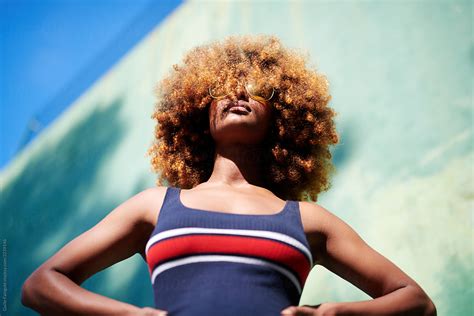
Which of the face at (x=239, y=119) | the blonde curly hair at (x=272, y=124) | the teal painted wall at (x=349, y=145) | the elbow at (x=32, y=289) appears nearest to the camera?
the elbow at (x=32, y=289)

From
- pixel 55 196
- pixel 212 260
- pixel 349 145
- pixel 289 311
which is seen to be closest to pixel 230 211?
pixel 212 260

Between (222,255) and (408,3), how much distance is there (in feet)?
5.49

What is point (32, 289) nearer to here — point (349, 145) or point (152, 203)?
point (152, 203)

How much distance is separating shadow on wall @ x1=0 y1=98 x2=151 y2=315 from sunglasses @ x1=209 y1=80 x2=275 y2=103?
0.98 meters

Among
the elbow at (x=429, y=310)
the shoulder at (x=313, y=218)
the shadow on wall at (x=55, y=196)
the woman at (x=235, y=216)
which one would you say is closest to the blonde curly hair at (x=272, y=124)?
the woman at (x=235, y=216)

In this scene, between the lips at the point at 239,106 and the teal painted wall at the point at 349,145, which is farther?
the teal painted wall at the point at 349,145

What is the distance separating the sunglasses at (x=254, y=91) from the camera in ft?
5.27

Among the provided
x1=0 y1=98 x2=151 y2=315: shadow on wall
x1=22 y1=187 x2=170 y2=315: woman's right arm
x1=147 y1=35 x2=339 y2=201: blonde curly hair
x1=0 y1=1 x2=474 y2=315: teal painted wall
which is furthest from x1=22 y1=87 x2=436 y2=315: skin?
x1=0 y1=98 x2=151 y2=315: shadow on wall

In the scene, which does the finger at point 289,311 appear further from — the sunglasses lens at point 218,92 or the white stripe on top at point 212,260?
the sunglasses lens at point 218,92

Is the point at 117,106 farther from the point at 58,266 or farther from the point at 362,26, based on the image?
the point at 58,266

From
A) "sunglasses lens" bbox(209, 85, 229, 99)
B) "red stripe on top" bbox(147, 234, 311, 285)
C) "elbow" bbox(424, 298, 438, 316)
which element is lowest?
"elbow" bbox(424, 298, 438, 316)

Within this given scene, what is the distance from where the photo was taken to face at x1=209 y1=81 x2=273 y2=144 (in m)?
1.55

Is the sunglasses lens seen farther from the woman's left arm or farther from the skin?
the woman's left arm

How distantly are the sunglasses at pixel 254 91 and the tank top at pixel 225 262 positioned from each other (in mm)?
366
